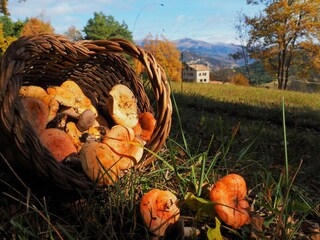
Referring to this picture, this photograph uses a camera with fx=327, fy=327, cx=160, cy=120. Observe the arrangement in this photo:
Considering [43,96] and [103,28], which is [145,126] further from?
[103,28]

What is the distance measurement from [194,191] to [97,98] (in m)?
1.44

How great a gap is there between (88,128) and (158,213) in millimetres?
990

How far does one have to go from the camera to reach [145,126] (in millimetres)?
2330

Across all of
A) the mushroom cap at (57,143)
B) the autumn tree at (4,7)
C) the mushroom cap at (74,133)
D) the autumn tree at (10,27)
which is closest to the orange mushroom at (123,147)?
the mushroom cap at (57,143)

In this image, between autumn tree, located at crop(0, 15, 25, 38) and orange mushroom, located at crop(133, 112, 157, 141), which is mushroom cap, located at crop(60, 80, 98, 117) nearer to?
orange mushroom, located at crop(133, 112, 157, 141)

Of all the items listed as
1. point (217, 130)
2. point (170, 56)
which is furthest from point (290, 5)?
point (217, 130)

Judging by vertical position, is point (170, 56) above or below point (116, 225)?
above

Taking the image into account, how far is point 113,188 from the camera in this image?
170 centimetres

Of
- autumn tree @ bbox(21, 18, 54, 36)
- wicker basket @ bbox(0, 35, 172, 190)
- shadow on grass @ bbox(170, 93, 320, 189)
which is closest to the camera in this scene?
wicker basket @ bbox(0, 35, 172, 190)

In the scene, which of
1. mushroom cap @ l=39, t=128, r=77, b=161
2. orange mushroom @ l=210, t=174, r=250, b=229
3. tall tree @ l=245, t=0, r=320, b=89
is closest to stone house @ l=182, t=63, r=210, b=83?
tall tree @ l=245, t=0, r=320, b=89

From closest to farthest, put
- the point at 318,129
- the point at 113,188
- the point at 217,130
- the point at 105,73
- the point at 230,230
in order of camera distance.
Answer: the point at 230,230, the point at 113,188, the point at 105,73, the point at 217,130, the point at 318,129

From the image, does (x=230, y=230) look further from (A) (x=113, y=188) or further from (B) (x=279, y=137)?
(B) (x=279, y=137)

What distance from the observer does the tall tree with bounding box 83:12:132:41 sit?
46562 millimetres

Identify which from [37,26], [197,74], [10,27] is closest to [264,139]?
[10,27]
